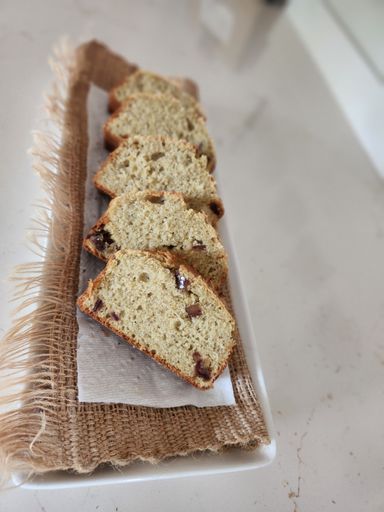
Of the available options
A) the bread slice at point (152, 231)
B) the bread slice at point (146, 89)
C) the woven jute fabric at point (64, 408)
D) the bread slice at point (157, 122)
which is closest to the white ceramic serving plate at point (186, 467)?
the woven jute fabric at point (64, 408)

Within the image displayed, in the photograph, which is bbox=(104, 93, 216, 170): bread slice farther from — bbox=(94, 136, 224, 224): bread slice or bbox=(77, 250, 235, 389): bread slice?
bbox=(77, 250, 235, 389): bread slice

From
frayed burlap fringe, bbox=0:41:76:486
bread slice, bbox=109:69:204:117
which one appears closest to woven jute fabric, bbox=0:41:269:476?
frayed burlap fringe, bbox=0:41:76:486

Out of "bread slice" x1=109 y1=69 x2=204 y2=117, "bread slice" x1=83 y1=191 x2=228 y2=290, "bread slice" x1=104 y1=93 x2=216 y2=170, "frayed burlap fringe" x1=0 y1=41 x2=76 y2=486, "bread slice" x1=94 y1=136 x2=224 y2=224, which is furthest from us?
"bread slice" x1=109 y1=69 x2=204 y2=117

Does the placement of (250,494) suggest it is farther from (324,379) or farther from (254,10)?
(254,10)

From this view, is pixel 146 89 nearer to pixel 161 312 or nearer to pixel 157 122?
pixel 157 122

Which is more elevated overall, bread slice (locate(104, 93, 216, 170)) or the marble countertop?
bread slice (locate(104, 93, 216, 170))

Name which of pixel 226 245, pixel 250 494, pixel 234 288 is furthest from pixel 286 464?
pixel 226 245

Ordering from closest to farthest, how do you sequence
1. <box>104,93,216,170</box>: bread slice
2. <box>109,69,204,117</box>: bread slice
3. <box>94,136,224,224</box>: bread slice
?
<box>94,136,224,224</box>: bread slice
<box>104,93,216,170</box>: bread slice
<box>109,69,204,117</box>: bread slice
